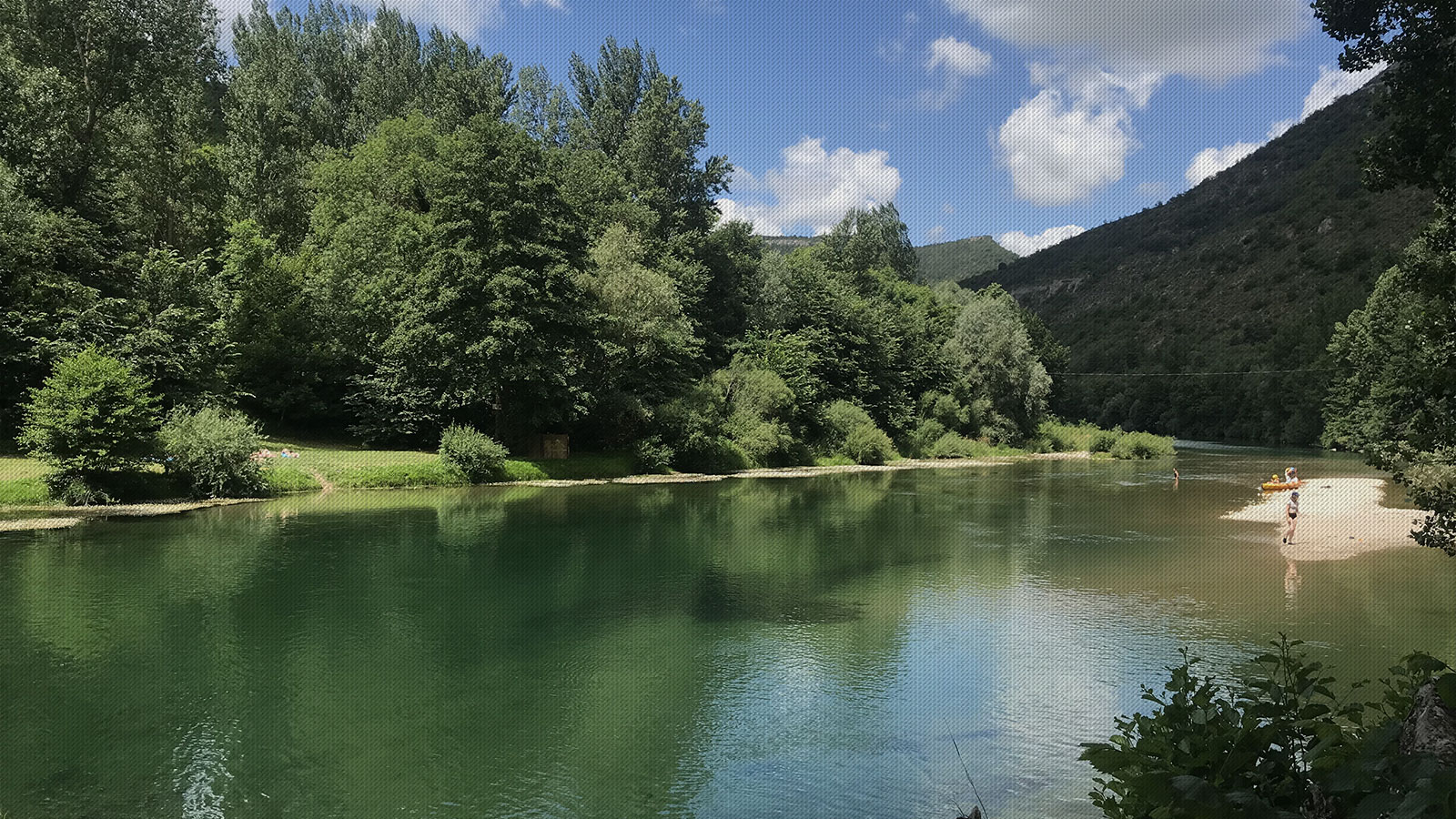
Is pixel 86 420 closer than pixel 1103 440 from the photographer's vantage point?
Yes

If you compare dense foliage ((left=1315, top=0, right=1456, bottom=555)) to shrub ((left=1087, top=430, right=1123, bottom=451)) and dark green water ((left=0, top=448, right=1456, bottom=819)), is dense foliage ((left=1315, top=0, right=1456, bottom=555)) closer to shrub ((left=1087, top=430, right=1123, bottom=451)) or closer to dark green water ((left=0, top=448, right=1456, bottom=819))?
dark green water ((left=0, top=448, right=1456, bottom=819))

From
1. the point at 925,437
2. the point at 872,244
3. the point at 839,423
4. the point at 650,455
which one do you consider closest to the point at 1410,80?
the point at 650,455

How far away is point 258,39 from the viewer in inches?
2450

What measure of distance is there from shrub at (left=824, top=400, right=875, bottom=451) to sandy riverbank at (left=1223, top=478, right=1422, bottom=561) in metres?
28.0

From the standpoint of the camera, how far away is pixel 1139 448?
77000 mm

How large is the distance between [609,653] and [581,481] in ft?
100

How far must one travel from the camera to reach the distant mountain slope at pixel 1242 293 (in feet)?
328

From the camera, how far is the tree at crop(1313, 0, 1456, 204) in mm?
10219

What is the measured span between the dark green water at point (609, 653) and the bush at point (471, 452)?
11.3 metres

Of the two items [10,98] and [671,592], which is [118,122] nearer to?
[10,98]

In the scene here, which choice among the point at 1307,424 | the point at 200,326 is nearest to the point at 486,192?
the point at 200,326

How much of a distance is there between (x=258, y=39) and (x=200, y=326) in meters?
36.0

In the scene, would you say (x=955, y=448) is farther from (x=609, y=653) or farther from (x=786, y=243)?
(x=786, y=243)

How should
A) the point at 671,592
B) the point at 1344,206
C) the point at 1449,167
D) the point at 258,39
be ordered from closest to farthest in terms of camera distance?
the point at 1449,167 → the point at 671,592 → the point at 258,39 → the point at 1344,206
